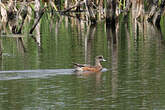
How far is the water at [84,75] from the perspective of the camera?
40.0 feet

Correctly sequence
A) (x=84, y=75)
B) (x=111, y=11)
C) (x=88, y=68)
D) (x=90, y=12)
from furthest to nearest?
(x=90, y=12) → (x=111, y=11) → (x=88, y=68) → (x=84, y=75)

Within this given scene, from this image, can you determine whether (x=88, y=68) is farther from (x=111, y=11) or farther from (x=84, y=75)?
(x=111, y=11)

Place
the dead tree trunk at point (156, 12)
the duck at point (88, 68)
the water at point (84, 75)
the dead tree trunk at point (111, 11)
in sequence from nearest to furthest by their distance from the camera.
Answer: the water at point (84, 75) → the duck at point (88, 68) → the dead tree trunk at point (111, 11) → the dead tree trunk at point (156, 12)

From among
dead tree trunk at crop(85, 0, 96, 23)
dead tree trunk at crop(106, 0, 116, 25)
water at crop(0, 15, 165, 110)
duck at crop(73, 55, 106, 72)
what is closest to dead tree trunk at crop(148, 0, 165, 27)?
dead tree trunk at crop(106, 0, 116, 25)

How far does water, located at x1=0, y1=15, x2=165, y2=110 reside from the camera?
12180mm

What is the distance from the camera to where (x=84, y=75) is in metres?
16.5

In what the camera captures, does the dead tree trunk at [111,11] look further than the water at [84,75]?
Yes

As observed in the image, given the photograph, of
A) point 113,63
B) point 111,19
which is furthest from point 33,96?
point 111,19

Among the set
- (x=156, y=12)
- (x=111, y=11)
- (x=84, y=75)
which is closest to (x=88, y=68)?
(x=84, y=75)

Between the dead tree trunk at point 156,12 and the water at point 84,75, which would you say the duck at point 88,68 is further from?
the dead tree trunk at point 156,12

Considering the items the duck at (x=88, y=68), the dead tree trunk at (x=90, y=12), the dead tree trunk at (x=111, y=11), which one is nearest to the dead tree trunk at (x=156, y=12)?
the dead tree trunk at (x=111, y=11)

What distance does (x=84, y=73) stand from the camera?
16.9 meters

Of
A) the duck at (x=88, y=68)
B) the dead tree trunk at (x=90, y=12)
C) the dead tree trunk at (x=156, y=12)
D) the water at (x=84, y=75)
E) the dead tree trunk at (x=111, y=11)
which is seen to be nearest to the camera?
the water at (x=84, y=75)

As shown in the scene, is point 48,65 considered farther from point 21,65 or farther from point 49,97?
point 49,97
